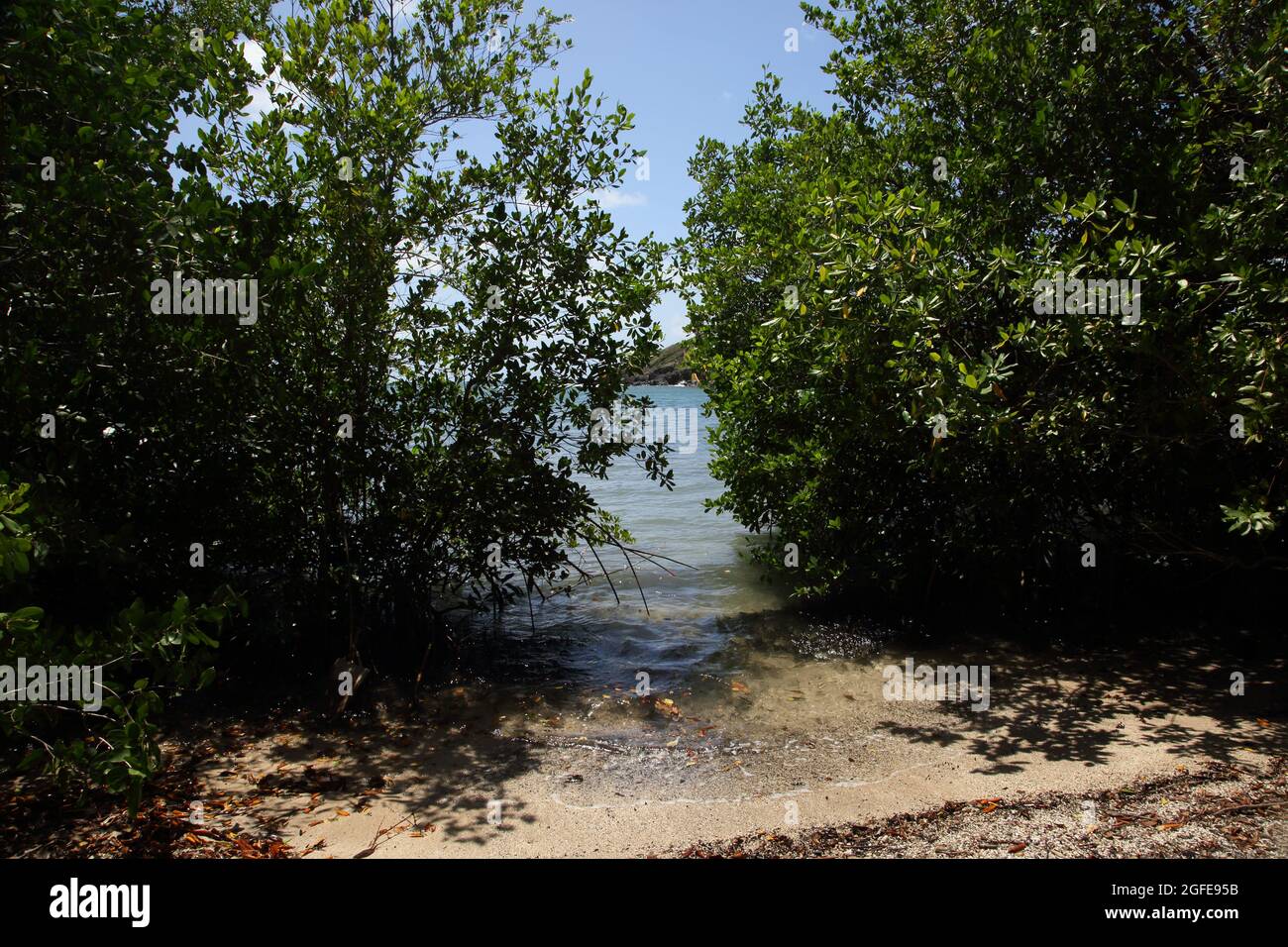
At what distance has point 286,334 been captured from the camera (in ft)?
22.6

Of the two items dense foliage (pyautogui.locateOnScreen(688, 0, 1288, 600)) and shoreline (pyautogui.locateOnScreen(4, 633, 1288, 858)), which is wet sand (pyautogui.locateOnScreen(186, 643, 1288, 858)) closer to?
shoreline (pyautogui.locateOnScreen(4, 633, 1288, 858))

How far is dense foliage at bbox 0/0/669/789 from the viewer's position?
5035 millimetres

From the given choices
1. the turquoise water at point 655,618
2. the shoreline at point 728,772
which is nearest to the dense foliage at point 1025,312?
the turquoise water at point 655,618

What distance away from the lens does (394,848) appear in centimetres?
486

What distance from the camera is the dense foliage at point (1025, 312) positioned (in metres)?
6.14

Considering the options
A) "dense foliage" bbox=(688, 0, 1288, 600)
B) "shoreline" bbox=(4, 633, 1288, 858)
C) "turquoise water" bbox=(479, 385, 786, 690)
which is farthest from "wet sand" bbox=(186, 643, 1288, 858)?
"dense foliage" bbox=(688, 0, 1288, 600)

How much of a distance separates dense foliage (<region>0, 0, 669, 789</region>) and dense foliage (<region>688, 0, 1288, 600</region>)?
2.02 meters

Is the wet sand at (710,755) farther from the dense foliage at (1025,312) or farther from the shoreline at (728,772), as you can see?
the dense foliage at (1025,312)

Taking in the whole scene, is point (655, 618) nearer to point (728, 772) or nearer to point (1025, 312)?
point (728, 772)

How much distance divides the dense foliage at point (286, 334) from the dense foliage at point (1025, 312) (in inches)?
79.5

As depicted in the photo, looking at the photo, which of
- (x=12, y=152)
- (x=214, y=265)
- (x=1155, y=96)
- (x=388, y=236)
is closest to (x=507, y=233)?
(x=388, y=236)

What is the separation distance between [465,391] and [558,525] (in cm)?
165

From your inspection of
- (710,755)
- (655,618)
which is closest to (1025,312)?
(710,755)

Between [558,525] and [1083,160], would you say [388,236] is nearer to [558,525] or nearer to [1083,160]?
[558,525]
